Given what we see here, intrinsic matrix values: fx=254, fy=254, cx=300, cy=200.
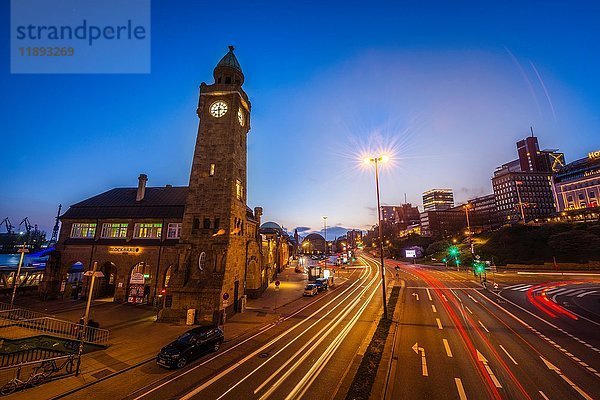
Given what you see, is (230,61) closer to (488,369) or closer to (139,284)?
(139,284)

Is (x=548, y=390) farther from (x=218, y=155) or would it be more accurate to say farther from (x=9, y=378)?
(x=218, y=155)

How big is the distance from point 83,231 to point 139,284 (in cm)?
1515

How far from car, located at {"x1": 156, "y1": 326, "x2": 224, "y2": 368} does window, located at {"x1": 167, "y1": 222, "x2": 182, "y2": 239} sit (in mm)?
20781

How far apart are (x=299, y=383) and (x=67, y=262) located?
40449 millimetres

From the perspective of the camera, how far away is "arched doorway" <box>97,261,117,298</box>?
3791 centimetres

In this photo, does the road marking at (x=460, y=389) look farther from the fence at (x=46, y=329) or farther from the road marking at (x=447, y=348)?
the fence at (x=46, y=329)

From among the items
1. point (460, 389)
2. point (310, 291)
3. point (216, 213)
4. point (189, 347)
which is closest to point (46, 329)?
point (189, 347)

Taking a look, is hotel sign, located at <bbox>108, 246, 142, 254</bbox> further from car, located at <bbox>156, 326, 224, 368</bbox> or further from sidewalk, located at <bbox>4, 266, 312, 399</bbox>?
car, located at <bbox>156, 326, 224, 368</bbox>

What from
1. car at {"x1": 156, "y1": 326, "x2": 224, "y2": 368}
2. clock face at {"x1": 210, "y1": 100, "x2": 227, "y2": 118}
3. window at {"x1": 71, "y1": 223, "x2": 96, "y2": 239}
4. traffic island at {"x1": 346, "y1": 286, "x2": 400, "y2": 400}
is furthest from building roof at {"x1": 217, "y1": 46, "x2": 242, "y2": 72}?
traffic island at {"x1": 346, "y1": 286, "x2": 400, "y2": 400}

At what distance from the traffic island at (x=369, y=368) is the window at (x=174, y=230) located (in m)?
29.0

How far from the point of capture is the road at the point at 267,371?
12625 mm

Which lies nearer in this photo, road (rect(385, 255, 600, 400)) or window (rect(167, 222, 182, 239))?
road (rect(385, 255, 600, 400))

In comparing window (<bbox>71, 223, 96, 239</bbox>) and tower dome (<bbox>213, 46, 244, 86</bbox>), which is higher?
tower dome (<bbox>213, 46, 244, 86</bbox>)

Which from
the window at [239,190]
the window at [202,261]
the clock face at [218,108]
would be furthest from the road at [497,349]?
the clock face at [218,108]
